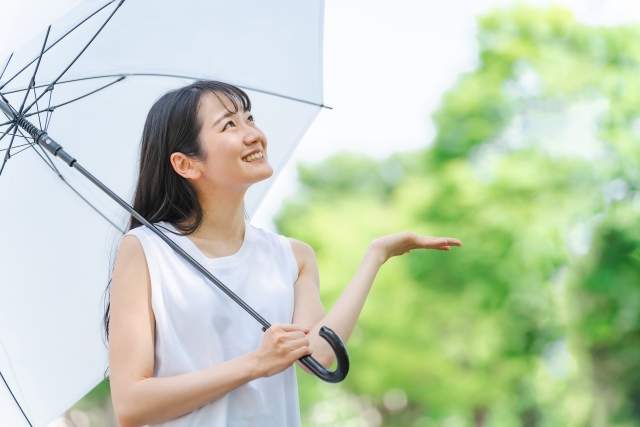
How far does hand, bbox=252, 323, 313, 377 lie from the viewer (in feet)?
4.92

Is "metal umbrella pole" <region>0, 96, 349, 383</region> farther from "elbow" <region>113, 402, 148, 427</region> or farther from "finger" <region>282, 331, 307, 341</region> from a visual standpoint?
"elbow" <region>113, 402, 148, 427</region>

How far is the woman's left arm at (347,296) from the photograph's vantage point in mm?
1730

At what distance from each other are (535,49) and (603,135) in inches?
68.1

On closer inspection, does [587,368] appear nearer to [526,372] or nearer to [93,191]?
[526,372]

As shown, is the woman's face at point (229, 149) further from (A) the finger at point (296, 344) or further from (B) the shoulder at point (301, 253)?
(A) the finger at point (296, 344)

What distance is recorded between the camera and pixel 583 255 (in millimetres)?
10789

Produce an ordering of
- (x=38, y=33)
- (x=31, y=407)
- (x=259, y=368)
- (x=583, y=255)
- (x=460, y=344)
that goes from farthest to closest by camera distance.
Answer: (x=460, y=344) → (x=583, y=255) → (x=31, y=407) → (x=38, y=33) → (x=259, y=368)

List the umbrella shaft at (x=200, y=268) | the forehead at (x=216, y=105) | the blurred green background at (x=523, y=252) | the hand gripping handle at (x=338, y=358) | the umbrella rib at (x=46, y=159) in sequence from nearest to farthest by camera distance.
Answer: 1. the hand gripping handle at (x=338, y=358)
2. the umbrella shaft at (x=200, y=268)
3. the forehead at (x=216, y=105)
4. the umbrella rib at (x=46, y=159)
5. the blurred green background at (x=523, y=252)

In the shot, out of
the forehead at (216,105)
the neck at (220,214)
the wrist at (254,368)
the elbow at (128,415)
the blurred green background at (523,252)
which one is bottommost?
the blurred green background at (523,252)

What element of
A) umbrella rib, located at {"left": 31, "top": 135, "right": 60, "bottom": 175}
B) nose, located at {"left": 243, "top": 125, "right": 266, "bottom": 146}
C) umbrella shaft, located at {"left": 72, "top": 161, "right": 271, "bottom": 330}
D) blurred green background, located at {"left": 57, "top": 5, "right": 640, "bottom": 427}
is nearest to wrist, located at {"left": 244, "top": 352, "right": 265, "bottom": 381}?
umbrella shaft, located at {"left": 72, "top": 161, "right": 271, "bottom": 330}

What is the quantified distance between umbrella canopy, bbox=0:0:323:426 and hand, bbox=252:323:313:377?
0.64 meters

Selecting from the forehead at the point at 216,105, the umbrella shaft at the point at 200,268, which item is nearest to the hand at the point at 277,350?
the umbrella shaft at the point at 200,268

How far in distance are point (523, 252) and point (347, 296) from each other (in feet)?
30.8

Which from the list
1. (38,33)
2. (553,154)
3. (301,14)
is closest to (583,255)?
(553,154)
